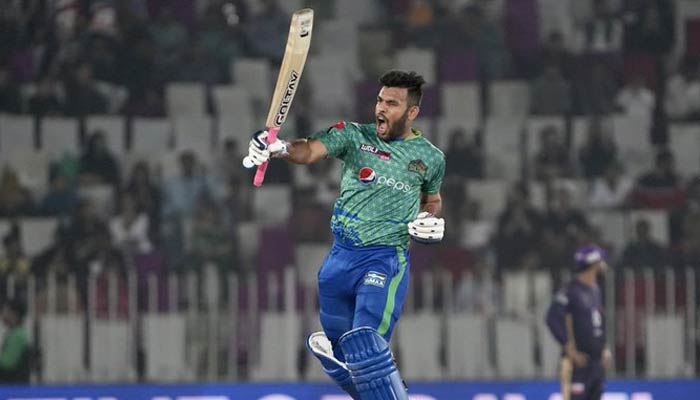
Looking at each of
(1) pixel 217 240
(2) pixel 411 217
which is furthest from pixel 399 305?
(1) pixel 217 240

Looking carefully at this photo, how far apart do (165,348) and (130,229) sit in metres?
1.60

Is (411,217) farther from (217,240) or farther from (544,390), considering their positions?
(217,240)

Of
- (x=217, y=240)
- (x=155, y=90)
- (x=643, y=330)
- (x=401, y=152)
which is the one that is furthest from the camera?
(x=155, y=90)

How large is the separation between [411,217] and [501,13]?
8.08 meters

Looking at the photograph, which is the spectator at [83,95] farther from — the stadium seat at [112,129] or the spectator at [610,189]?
the spectator at [610,189]

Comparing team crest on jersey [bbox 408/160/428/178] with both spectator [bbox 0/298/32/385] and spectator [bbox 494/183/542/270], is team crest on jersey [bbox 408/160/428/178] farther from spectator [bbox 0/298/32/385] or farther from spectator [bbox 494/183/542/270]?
spectator [bbox 494/183/542/270]

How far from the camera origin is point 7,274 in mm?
11781

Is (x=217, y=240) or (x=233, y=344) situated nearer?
(x=233, y=344)

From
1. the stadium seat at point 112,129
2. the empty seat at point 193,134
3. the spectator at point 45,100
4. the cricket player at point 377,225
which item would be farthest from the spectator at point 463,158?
the cricket player at point 377,225

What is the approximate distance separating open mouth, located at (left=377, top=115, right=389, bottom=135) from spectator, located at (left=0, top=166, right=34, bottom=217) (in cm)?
688

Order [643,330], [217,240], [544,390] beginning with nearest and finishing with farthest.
→ [544,390], [643,330], [217,240]

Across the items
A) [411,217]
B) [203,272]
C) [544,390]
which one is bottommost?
[544,390]

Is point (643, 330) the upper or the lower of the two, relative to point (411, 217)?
lower

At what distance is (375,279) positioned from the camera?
6555 millimetres
